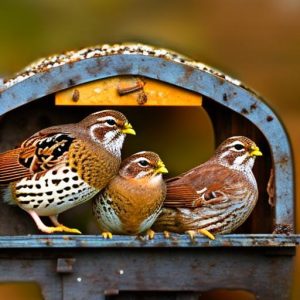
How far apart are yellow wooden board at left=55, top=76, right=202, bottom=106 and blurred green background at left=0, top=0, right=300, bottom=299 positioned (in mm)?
1810

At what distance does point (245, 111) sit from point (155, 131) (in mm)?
1041

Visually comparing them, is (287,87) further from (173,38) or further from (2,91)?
(2,91)

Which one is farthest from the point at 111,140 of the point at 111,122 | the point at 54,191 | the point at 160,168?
the point at 54,191

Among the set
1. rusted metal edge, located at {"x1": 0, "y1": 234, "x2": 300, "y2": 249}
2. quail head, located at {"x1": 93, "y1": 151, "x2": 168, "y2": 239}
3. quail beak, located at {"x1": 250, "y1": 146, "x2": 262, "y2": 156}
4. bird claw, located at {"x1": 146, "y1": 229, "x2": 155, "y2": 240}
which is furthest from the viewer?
quail beak, located at {"x1": 250, "y1": 146, "x2": 262, "y2": 156}

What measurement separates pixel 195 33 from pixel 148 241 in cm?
267

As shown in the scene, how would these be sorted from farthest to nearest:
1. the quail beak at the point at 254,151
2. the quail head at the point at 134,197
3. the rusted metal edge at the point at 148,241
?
the quail beak at the point at 254,151 → the quail head at the point at 134,197 → the rusted metal edge at the point at 148,241

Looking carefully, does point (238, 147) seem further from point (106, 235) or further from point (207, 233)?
point (106, 235)

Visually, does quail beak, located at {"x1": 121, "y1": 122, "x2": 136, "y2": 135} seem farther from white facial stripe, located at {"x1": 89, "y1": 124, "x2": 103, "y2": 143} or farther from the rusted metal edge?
the rusted metal edge

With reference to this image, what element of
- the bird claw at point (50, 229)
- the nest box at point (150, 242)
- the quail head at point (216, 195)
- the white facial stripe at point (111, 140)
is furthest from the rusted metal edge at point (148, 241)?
the white facial stripe at point (111, 140)

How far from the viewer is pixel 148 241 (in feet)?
38.2

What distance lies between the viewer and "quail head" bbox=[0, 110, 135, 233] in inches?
461

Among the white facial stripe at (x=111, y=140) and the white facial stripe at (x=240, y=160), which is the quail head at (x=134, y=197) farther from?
the white facial stripe at (x=240, y=160)

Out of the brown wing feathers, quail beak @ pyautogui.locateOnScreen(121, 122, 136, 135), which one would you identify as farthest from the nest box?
the brown wing feathers

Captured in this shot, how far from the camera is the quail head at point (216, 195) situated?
11891 millimetres
